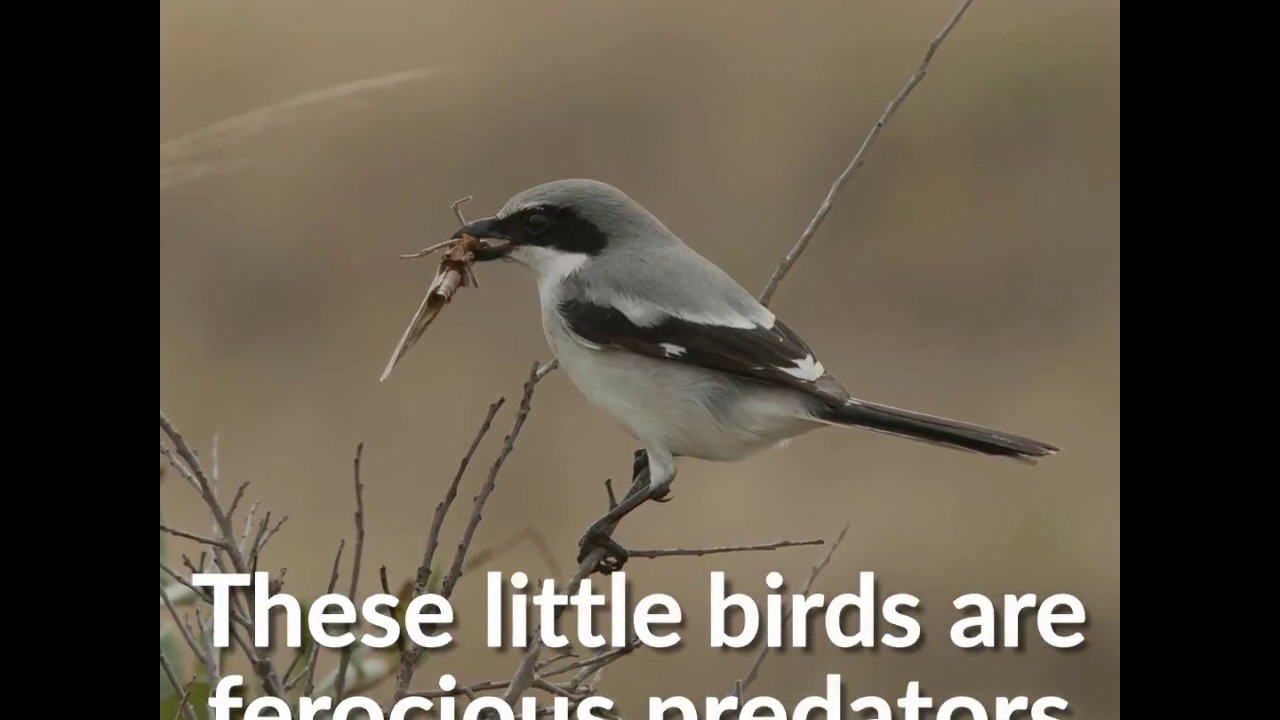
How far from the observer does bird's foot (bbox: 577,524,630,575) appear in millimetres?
2323

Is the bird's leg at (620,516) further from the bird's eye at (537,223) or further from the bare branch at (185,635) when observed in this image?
the bare branch at (185,635)

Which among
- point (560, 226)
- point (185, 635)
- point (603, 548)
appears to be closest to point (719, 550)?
point (603, 548)

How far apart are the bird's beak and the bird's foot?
1.70ft

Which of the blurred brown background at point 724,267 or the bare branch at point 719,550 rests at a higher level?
the blurred brown background at point 724,267

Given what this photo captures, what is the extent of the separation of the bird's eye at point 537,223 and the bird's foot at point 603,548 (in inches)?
21.7

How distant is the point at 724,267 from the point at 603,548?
3.65 meters

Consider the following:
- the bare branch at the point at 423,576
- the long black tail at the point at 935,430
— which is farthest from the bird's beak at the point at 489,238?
the bare branch at the point at 423,576

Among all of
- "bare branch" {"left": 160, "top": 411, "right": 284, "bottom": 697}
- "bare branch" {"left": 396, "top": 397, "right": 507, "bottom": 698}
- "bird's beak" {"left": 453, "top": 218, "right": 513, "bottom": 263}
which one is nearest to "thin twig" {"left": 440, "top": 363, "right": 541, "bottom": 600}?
"bare branch" {"left": 396, "top": 397, "right": 507, "bottom": 698}

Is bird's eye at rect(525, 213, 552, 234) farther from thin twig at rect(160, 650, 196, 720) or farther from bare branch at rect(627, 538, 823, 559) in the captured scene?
thin twig at rect(160, 650, 196, 720)

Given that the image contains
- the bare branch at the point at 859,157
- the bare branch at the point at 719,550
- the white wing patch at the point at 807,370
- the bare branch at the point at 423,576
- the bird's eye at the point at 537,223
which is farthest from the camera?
the bird's eye at the point at 537,223

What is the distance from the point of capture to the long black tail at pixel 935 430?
2158 millimetres

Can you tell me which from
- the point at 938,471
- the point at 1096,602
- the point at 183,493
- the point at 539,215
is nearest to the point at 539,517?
the point at 183,493

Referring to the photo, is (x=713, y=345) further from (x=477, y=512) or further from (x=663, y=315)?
(x=477, y=512)

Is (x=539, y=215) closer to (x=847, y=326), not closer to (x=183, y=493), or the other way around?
(x=183, y=493)
